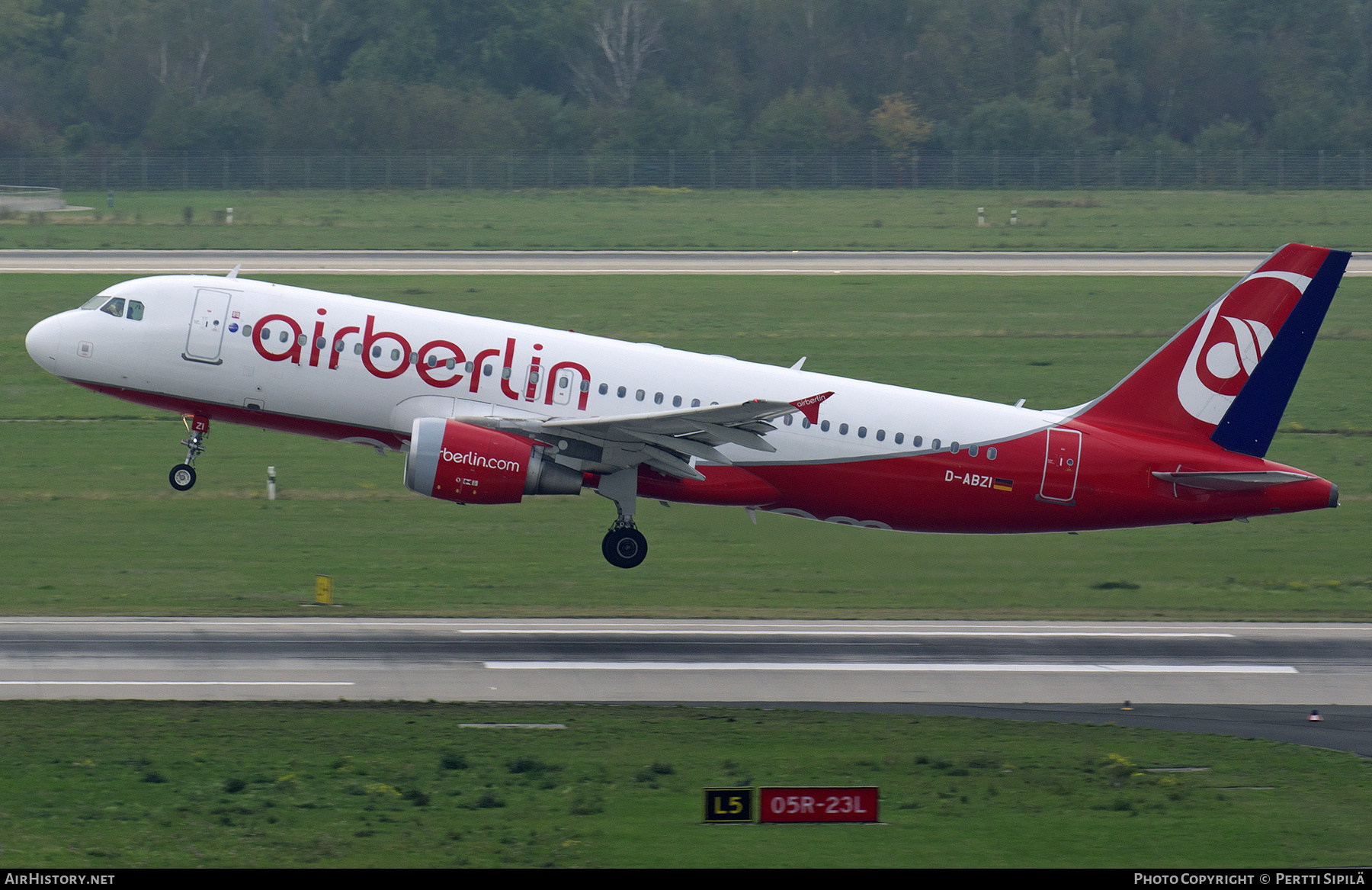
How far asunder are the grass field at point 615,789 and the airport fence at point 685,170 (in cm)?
9963

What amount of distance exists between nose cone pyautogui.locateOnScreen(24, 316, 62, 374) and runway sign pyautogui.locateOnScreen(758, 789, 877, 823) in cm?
2111

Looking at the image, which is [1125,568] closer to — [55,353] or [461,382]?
[461,382]

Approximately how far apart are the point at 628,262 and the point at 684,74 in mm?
68657

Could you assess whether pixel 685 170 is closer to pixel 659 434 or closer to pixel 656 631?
pixel 656 631

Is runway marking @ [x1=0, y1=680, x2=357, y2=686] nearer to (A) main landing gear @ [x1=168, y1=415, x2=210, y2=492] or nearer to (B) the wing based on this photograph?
(A) main landing gear @ [x1=168, y1=415, x2=210, y2=492]

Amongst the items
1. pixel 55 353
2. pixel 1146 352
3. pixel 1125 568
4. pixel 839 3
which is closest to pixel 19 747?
pixel 55 353

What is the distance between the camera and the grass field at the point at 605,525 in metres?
39.7

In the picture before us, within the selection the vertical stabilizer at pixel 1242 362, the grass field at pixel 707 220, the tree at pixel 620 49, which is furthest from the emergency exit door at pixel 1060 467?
the tree at pixel 620 49

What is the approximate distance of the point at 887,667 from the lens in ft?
112

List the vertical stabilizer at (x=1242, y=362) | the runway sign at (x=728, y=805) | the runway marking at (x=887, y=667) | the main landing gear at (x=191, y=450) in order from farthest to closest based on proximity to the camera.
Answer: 1. the vertical stabilizer at (x=1242, y=362)
2. the main landing gear at (x=191, y=450)
3. the runway marking at (x=887, y=667)
4. the runway sign at (x=728, y=805)

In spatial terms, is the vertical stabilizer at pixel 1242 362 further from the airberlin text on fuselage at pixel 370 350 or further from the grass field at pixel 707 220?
the grass field at pixel 707 220

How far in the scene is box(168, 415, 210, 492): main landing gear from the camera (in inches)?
1452

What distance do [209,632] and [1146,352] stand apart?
4575 cm

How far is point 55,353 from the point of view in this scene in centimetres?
3616
